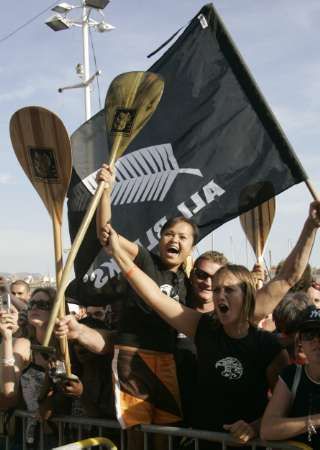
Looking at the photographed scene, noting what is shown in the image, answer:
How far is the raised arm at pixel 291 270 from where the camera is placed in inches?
144

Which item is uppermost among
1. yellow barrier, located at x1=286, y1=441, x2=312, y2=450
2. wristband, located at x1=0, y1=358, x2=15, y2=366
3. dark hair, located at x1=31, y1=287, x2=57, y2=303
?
dark hair, located at x1=31, y1=287, x2=57, y2=303

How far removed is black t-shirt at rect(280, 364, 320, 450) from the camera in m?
3.10

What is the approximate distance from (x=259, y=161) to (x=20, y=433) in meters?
2.42

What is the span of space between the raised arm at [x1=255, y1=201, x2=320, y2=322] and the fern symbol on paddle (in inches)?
55.5

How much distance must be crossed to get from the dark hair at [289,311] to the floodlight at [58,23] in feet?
35.7

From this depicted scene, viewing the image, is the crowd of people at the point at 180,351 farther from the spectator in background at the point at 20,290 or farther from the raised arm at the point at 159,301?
the spectator in background at the point at 20,290

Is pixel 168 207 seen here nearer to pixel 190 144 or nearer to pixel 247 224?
pixel 190 144

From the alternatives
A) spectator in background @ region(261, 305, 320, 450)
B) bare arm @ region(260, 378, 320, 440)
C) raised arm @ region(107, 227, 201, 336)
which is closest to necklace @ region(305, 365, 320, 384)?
spectator in background @ region(261, 305, 320, 450)

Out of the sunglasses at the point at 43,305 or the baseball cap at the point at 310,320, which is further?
the sunglasses at the point at 43,305

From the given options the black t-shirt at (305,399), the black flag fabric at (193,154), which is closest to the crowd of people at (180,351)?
the black t-shirt at (305,399)

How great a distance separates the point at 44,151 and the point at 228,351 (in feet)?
5.81

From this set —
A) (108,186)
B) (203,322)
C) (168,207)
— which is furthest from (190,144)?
(203,322)

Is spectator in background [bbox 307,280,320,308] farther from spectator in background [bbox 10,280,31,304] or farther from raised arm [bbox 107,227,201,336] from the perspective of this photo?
spectator in background [bbox 10,280,31,304]

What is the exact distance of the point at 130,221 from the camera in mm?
5102
